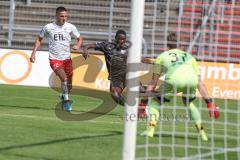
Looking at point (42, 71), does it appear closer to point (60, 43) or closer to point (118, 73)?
point (60, 43)

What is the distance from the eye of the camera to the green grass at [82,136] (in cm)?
904

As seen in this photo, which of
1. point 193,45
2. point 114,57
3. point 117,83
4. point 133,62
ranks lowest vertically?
point 117,83

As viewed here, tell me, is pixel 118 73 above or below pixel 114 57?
below

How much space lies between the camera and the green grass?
9039 mm

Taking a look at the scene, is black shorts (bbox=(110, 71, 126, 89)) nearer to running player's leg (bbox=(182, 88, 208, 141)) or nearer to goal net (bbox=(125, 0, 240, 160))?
goal net (bbox=(125, 0, 240, 160))

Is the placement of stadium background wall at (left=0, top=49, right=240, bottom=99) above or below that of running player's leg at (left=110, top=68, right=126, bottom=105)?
below

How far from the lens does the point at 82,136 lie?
416 inches

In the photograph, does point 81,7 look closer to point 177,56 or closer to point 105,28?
point 105,28

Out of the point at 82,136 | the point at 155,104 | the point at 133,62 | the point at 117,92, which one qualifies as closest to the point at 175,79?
the point at 155,104

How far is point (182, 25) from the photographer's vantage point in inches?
389

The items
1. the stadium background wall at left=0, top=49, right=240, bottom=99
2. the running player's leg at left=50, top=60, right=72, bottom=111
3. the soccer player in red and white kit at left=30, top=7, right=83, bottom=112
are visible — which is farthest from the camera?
the stadium background wall at left=0, top=49, right=240, bottom=99

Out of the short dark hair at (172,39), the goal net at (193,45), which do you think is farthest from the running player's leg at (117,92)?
the short dark hair at (172,39)

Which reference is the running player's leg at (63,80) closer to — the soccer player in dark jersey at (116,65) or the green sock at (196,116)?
the soccer player in dark jersey at (116,65)

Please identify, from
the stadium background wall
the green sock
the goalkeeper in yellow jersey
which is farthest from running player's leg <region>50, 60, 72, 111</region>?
the stadium background wall
